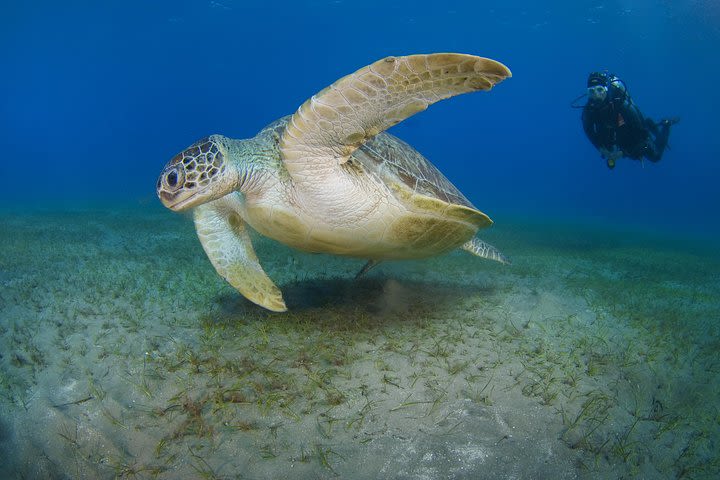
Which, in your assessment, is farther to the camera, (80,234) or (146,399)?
(80,234)

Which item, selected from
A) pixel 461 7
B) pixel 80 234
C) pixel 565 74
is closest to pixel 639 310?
pixel 80 234

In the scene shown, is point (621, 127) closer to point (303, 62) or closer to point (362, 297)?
point (362, 297)

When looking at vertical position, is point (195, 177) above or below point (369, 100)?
below

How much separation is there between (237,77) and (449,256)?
8757 cm

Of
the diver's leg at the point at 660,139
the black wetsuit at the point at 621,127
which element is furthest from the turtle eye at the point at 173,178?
the diver's leg at the point at 660,139

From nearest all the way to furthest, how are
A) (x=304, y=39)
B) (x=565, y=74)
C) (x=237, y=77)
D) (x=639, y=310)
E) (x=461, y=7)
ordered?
(x=639, y=310)
(x=461, y=7)
(x=304, y=39)
(x=565, y=74)
(x=237, y=77)

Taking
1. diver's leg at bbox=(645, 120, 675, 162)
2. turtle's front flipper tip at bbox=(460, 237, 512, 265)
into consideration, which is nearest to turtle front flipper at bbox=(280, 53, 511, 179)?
turtle's front flipper tip at bbox=(460, 237, 512, 265)

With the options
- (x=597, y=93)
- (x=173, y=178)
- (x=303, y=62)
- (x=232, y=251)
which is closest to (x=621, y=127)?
(x=597, y=93)

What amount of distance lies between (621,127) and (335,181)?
27.8 ft

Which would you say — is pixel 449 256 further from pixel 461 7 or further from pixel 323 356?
pixel 461 7

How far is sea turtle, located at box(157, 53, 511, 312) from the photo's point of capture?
7.75 feet

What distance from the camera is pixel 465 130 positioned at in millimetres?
124250

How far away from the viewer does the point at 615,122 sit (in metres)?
8.38

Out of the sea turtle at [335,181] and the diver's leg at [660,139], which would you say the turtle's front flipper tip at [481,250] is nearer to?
the sea turtle at [335,181]
